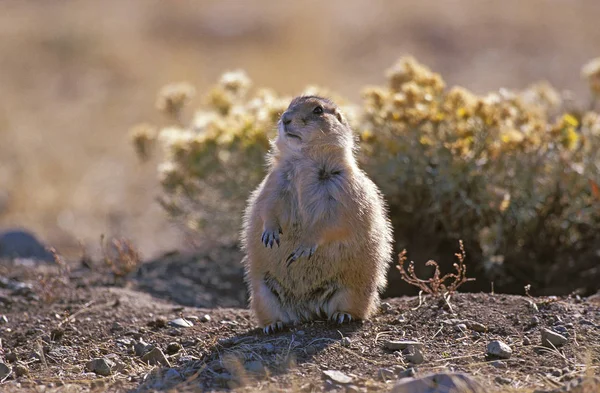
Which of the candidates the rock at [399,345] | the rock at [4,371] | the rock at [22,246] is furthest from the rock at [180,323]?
the rock at [22,246]

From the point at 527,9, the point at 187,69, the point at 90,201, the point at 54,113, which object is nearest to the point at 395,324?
the point at 90,201

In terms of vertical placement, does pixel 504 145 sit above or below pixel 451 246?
above

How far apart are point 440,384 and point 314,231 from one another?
1440 millimetres

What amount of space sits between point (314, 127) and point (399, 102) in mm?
1604

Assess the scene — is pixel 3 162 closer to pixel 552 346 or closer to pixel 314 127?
pixel 314 127

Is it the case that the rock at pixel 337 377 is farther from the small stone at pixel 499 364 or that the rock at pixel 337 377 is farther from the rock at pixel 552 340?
the rock at pixel 552 340

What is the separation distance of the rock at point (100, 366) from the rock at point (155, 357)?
0.20 m

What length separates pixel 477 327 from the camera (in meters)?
5.06

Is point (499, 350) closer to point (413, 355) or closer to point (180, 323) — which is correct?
point (413, 355)

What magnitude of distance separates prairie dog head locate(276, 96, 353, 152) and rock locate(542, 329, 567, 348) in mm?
1708

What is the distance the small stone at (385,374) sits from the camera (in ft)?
14.1

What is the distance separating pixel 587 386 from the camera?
389 cm

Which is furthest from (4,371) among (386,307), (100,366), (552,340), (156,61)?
(156,61)

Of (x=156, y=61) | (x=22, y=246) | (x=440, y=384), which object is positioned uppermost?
(x=156, y=61)
